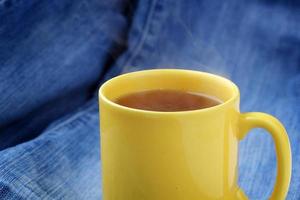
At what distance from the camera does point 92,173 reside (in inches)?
22.1

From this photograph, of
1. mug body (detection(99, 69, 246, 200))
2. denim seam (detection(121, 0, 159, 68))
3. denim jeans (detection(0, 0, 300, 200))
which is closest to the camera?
mug body (detection(99, 69, 246, 200))

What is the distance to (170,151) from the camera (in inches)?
14.6

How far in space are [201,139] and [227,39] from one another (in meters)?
0.41

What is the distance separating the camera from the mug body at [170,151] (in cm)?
37

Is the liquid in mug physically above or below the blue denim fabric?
above

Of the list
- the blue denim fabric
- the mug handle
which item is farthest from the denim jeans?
the mug handle

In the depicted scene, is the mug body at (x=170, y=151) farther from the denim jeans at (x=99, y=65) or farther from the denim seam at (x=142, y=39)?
the denim seam at (x=142, y=39)

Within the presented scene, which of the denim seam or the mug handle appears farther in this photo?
the denim seam

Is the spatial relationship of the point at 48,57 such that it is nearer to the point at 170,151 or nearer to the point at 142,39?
the point at 142,39

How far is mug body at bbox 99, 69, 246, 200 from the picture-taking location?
37cm

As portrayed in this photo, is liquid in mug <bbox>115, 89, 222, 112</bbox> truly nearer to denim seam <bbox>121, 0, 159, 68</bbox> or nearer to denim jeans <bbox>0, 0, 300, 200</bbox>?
denim jeans <bbox>0, 0, 300, 200</bbox>

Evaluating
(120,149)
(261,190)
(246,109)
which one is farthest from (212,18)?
(120,149)

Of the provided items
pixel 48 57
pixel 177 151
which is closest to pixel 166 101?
pixel 177 151

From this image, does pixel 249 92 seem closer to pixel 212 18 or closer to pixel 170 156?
pixel 212 18
